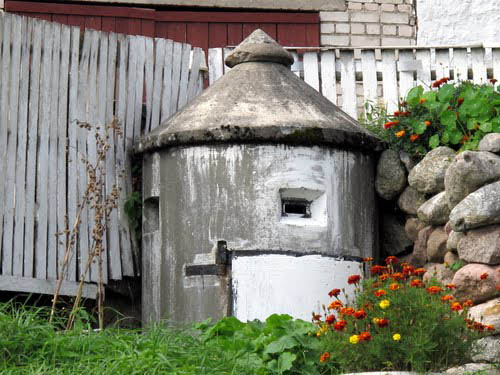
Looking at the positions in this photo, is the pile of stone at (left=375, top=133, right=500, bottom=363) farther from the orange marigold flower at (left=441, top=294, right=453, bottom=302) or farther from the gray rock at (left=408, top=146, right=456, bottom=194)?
the orange marigold flower at (left=441, top=294, right=453, bottom=302)

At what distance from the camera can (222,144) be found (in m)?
6.33

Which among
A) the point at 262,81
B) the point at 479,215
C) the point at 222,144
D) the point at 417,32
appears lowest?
the point at 479,215

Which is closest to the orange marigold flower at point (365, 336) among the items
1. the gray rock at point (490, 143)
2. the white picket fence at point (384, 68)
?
the gray rock at point (490, 143)

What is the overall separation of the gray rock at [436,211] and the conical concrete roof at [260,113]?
0.55 meters

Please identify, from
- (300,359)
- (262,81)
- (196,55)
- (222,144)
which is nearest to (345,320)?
(300,359)

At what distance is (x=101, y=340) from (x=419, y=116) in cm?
278

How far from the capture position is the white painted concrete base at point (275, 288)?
612 centimetres

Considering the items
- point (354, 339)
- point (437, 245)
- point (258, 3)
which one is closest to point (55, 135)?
point (437, 245)

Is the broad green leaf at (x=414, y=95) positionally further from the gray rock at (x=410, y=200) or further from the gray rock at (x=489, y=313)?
the gray rock at (x=489, y=313)

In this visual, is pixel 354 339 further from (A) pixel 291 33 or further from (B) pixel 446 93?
(A) pixel 291 33

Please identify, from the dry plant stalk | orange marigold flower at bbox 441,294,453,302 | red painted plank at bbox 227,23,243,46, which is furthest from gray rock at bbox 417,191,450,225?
red painted plank at bbox 227,23,243,46

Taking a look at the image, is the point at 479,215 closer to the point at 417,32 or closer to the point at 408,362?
the point at 408,362

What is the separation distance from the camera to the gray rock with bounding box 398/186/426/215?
6684 mm

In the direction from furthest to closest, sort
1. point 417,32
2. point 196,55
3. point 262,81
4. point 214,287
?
point 417,32, point 196,55, point 262,81, point 214,287
